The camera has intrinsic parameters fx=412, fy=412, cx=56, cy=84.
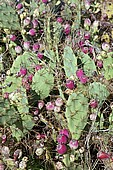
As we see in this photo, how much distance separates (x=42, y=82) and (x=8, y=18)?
603 mm

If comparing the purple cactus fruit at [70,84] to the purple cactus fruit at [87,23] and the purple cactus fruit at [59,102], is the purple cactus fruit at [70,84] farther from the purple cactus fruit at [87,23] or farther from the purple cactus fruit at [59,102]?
the purple cactus fruit at [87,23]

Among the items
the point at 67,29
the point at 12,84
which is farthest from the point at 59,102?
the point at 67,29

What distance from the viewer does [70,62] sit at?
2.05m

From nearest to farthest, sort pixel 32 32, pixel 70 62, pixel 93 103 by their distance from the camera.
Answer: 1. pixel 93 103
2. pixel 70 62
3. pixel 32 32

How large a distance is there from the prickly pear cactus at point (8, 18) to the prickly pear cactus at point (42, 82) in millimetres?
527

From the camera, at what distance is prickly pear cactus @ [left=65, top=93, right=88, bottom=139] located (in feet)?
5.82

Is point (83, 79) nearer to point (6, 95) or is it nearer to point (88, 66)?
point (88, 66)

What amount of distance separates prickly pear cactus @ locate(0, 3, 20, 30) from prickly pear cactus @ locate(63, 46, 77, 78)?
1.58 ft

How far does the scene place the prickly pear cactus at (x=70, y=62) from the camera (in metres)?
2.04

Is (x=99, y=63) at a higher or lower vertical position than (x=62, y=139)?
higher

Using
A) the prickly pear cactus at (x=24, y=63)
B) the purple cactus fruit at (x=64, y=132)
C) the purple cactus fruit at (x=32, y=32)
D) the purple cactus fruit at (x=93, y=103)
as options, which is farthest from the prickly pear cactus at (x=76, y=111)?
the purple cactus fruit at (x=32, y=32)

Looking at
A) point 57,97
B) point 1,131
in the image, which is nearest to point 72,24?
point 57,97

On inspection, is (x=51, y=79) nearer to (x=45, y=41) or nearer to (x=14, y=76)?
(x=14, y=76)

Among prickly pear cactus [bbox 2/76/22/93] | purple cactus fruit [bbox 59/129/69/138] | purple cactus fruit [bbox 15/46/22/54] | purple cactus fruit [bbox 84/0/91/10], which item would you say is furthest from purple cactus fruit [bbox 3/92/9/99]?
purple cactus fruit [bbox 84/0/91/10]
